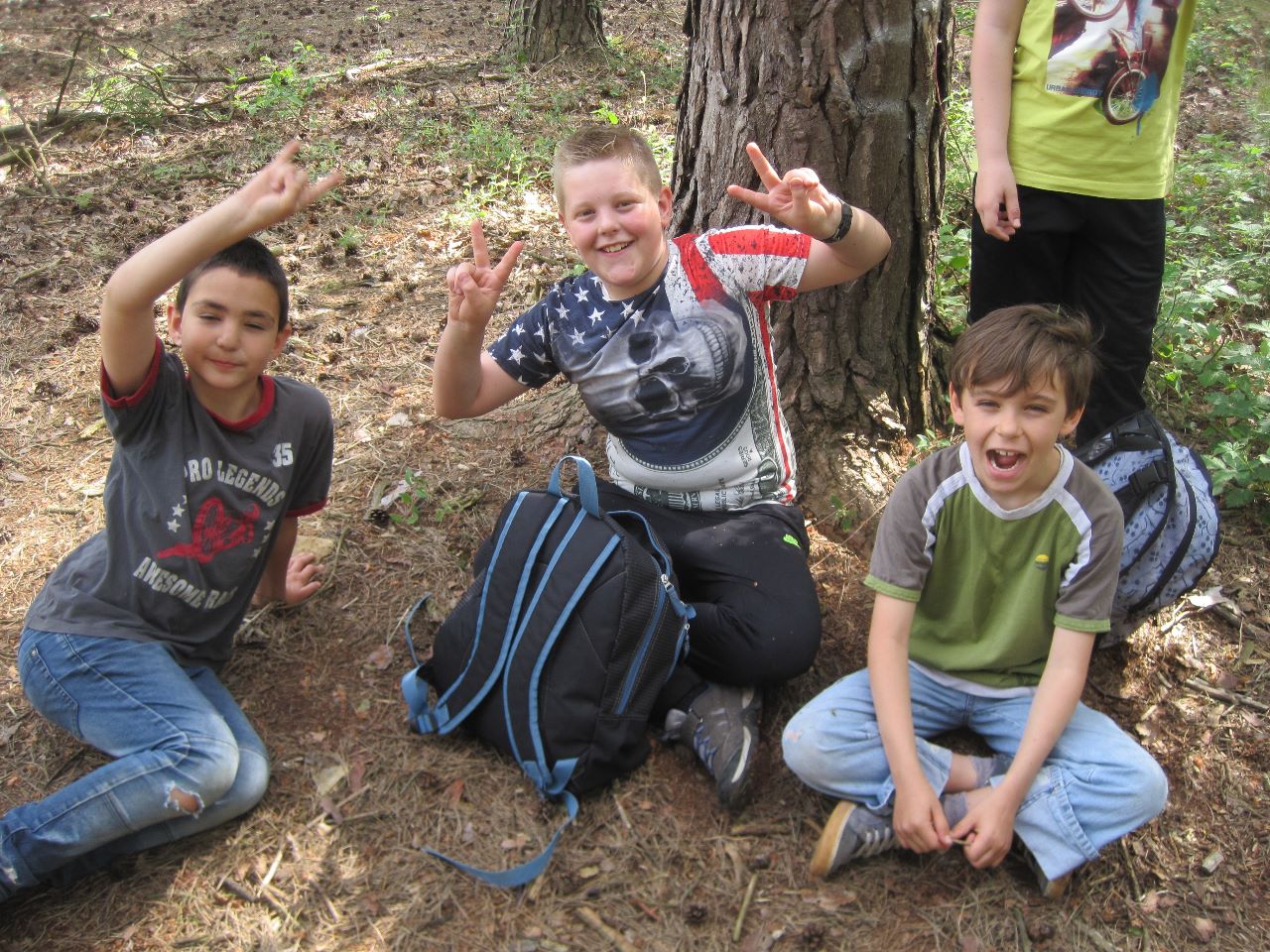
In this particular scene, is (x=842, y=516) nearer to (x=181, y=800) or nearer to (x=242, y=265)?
(x=242, y=265)

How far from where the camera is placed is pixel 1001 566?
8.01 feet

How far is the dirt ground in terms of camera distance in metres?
2.29

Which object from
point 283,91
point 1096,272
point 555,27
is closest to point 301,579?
point 1096,272

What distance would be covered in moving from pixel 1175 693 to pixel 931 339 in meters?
1.52

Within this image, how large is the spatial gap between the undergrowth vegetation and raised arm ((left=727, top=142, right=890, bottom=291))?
97 centimetres

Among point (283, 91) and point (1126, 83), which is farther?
point (283, 91)

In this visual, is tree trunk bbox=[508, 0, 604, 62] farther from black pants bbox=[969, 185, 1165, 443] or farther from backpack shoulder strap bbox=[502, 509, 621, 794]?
backpack shoulder strap bbox=[502, 509, 621, 794]

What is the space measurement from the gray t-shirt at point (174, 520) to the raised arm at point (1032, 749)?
206 centimetres

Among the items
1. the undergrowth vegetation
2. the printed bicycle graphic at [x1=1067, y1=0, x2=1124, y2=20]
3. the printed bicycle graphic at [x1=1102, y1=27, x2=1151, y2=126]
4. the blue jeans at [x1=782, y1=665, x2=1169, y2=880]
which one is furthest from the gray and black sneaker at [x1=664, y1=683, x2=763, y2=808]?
the printed bicycle graphic at [x1=1067, y1=0, x2=1124, y2=20]

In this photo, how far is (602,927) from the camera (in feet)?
7.47

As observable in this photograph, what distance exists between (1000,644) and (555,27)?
674 centimetres

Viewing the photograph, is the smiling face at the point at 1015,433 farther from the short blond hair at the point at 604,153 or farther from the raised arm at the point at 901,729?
the short blond hair at the point at 604,153

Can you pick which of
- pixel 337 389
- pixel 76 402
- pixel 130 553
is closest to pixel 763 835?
pixel 130 553

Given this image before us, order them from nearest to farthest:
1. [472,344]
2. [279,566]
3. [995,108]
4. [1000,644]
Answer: [1000,644], [472,344], [995,108], [279,566]
